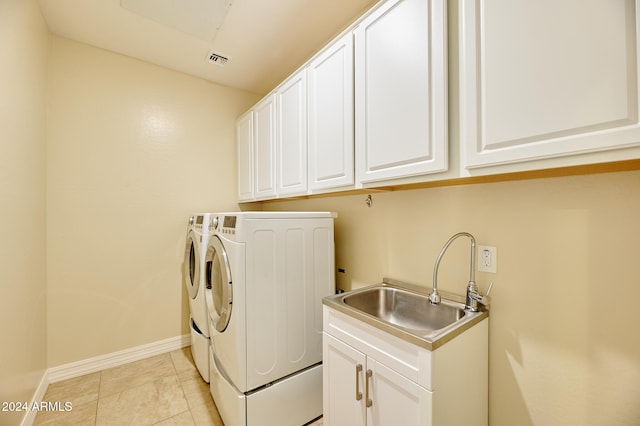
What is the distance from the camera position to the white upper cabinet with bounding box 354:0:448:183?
1.05m

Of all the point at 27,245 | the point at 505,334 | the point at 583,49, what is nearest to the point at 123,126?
the point at 27,245

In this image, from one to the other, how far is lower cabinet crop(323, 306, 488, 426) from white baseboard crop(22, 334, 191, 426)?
1.91 metres

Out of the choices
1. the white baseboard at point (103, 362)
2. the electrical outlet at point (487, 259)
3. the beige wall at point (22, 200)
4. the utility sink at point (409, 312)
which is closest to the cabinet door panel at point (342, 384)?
the utility sink at point (409, 312)

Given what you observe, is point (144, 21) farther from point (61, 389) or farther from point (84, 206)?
point (61, 389)

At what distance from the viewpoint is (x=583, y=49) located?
28.9 inches

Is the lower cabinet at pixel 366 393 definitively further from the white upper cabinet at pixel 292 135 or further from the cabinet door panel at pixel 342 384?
the white upper cabinet at pixel 292 135

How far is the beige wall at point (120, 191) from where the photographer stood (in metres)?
2.11

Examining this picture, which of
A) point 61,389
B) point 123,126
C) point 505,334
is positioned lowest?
point 61,389

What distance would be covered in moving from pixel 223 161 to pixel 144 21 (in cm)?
131

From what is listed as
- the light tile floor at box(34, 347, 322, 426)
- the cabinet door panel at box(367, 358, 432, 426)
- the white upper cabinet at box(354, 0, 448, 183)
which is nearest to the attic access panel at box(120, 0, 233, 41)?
the white upper cabinet at box(354, 0, 448, 183)

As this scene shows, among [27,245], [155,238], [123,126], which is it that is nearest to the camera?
[27,245]

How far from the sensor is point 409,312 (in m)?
1.49

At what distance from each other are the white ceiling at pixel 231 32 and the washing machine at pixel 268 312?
1432mm

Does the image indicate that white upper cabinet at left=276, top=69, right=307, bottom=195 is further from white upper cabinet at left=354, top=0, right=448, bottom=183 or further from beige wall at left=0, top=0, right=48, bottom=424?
beige wall at left=0, top=0, right=48, bottom=424
